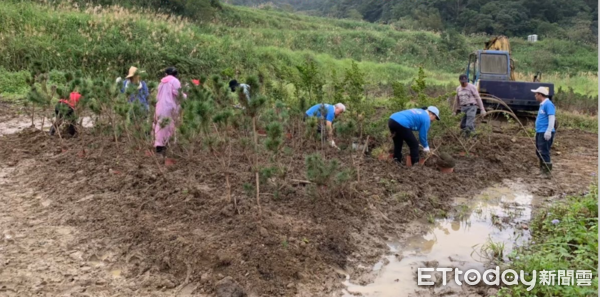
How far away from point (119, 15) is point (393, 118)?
1119cm

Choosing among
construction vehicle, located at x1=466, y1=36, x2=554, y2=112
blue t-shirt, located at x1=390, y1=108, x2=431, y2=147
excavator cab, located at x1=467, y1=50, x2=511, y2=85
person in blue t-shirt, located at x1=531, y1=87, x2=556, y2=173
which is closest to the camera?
blue t-shirt, located at x1=390, y1=108, x2=431, y2=147

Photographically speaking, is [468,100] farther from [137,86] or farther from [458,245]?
[137,86]

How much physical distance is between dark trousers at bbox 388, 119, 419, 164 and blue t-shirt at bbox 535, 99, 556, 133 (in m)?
1.90

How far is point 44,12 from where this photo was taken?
13578 millimetres

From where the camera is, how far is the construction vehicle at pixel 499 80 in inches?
413

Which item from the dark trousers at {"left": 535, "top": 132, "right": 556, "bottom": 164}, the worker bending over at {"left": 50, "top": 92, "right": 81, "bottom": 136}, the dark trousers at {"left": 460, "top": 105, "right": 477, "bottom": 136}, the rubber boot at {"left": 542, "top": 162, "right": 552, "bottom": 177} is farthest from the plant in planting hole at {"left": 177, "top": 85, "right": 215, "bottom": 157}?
the dark trousers at {"left": 460, "top": 105, "right": 477, "bottom": 136}

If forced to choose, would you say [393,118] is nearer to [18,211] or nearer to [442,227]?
[442,227]

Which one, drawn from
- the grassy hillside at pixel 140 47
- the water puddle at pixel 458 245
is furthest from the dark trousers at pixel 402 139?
the grassy hillside at pixel 140 47

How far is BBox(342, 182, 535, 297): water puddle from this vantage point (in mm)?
3668

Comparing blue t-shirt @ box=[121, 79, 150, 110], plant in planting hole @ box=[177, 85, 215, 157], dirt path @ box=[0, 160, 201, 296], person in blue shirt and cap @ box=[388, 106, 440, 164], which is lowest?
dirt path @ box=[0, 160, 201, 296]

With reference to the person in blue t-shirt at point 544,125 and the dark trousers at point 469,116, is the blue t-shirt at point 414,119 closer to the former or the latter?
the person in blue t-shirt at point 544,125

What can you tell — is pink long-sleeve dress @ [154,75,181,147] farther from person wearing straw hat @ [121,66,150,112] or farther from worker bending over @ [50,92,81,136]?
worker bending over @ [50,92,81,136]

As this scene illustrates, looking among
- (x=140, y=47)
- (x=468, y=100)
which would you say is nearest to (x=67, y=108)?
(x=468, y=100)

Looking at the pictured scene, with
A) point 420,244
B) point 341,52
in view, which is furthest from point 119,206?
point 341,52
